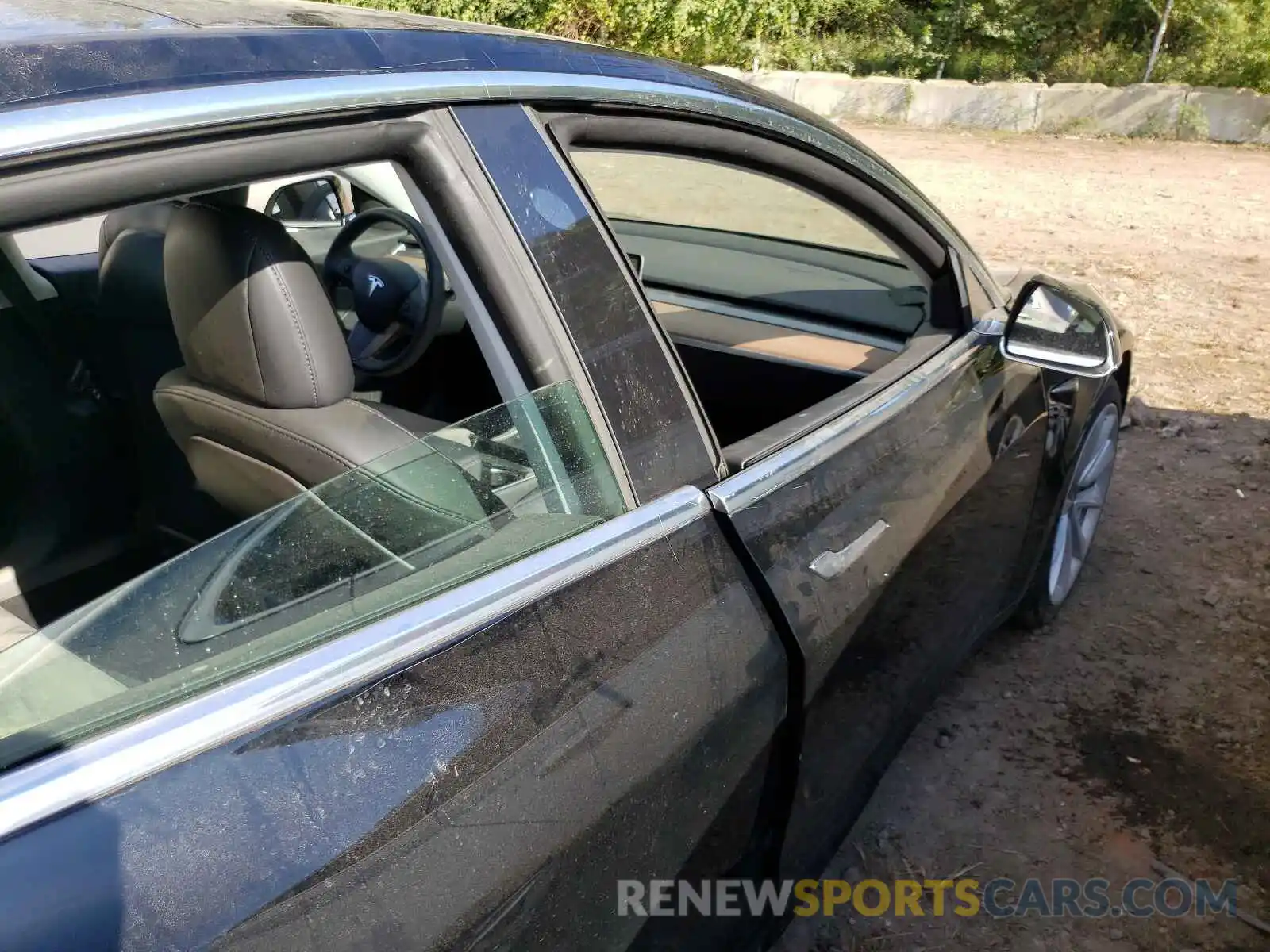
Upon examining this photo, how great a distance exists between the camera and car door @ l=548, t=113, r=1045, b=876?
159 centimetres

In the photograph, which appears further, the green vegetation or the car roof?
the green vegetation

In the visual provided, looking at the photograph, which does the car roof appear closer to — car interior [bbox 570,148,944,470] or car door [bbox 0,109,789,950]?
car door [bbox 0,109,789,950]

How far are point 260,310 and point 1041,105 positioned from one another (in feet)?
38.2

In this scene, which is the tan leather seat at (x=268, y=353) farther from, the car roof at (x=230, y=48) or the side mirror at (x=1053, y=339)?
the side mirror at (x=1053, y=339)

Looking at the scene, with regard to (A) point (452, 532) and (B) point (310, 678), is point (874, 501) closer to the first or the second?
(A) point (452, 532)

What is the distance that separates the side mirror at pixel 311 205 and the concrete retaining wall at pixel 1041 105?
26.4 feet

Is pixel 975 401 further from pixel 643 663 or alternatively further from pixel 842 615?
pixel 643 663

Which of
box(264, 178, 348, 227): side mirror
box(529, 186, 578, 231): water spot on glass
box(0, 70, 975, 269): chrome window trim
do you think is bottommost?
box(264, 178, 348, 227): side mirror

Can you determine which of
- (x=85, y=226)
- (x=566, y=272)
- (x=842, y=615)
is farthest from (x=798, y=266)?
(x=85, y=226)

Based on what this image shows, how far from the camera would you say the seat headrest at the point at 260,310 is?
160 cm

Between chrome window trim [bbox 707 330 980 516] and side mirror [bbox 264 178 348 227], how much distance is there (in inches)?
65.0

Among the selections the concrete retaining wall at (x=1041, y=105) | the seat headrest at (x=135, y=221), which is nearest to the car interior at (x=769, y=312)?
the seat headrest at (x=135, y=221)

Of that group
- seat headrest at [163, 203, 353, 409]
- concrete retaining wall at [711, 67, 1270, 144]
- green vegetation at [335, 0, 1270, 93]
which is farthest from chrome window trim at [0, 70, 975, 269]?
green vegetation at [335, 0, 1270, 93]

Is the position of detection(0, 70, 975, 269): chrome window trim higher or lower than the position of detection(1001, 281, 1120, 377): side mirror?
higher
